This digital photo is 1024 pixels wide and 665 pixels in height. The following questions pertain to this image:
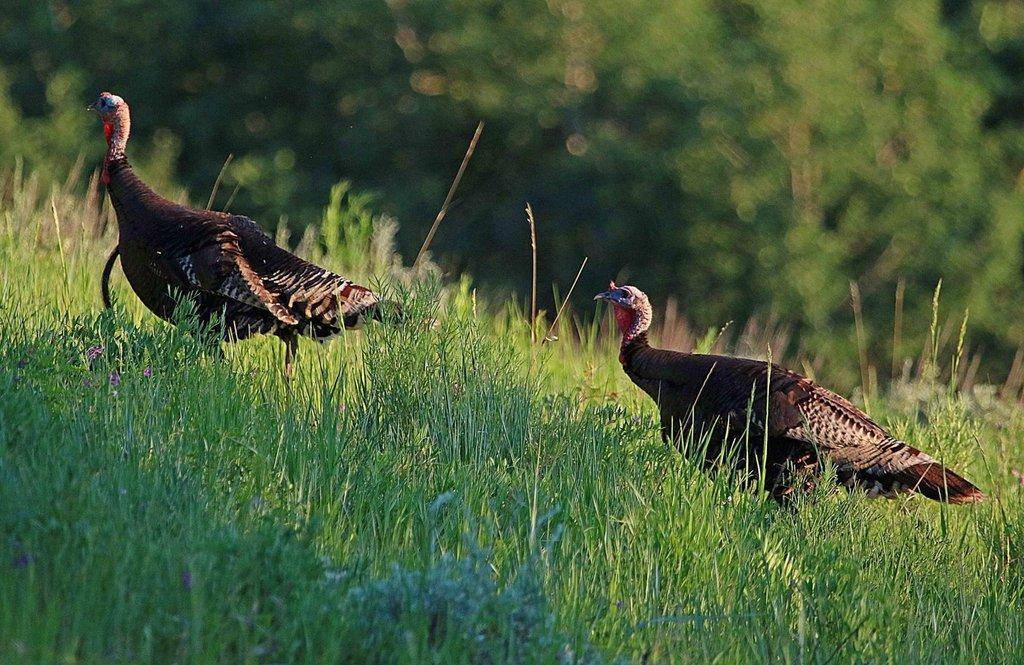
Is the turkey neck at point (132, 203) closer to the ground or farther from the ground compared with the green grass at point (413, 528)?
farther from the ground

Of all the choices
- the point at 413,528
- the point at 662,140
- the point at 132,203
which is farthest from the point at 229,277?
the point at 662,140

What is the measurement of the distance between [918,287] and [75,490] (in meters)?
16.4

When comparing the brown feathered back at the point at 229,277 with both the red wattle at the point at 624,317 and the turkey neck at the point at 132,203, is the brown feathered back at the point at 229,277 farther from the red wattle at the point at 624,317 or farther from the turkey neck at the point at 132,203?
the red wattle at the point at 624,317

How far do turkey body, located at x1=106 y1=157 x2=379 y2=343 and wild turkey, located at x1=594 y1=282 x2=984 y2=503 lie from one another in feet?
4.79

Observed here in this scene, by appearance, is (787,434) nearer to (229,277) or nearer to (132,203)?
(229,277)

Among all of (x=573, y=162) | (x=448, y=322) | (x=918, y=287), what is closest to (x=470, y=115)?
(x=573, y=162)

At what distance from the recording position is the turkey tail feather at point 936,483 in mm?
5094

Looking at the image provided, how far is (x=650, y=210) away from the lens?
1811 centimetres

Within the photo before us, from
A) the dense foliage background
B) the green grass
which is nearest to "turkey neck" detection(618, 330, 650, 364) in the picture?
the green grass

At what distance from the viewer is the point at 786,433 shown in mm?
5188

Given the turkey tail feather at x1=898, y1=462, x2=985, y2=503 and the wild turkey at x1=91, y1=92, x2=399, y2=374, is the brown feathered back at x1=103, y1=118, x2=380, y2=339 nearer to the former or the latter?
the wild turkey at x1=91, y1=92, x2=399, y2=374

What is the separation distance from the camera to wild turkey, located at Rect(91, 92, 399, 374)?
18.4 ft

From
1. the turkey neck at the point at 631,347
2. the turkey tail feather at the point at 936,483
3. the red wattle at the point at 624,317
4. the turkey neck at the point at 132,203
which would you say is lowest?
the turkey tail feather at the point at 936,483

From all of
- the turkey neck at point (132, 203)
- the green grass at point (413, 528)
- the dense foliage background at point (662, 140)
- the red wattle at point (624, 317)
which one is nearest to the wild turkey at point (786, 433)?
the green grass at point (413, 528)
